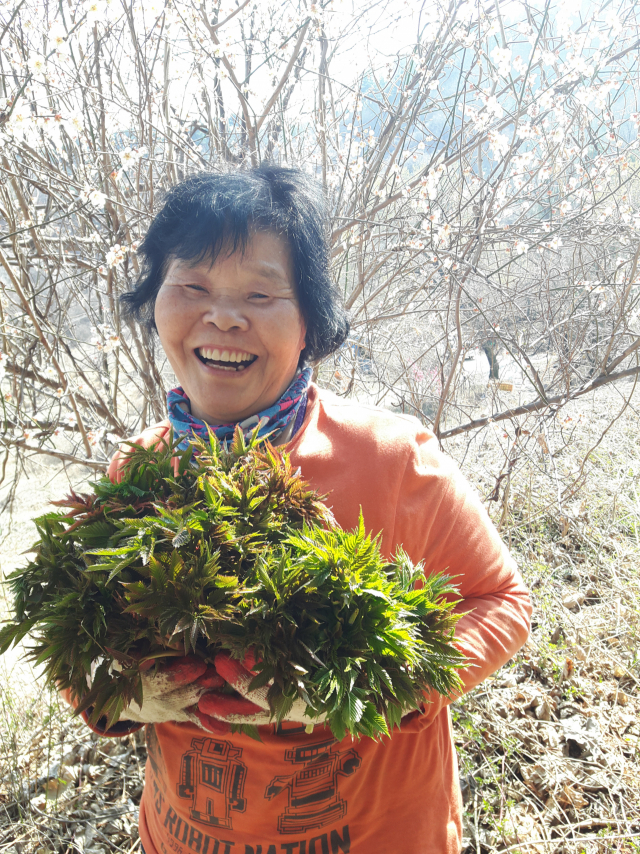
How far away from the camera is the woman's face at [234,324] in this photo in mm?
1406

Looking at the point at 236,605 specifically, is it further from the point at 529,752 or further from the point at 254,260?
the point at 529,752

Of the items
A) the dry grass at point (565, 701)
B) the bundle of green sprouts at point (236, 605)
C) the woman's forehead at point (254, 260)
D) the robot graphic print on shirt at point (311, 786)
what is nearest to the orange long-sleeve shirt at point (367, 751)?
the robot graphic print on shirt at point (311, 786)

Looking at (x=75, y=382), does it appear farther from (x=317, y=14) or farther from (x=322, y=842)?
(x=322, y=842)

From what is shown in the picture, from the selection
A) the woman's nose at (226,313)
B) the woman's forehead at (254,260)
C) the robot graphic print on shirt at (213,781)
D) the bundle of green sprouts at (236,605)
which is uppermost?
the woman's forehead at (254,260)

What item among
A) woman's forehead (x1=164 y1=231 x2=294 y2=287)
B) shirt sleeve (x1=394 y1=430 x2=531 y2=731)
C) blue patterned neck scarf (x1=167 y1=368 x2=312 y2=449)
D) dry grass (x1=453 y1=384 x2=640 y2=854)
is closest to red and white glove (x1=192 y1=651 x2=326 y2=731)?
shirt sleeve (x1=394 y1=430 x2=531 y2=731)

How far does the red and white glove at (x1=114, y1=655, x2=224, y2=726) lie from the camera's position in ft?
3.08

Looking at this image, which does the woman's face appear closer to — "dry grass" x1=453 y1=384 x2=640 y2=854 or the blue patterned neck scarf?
the blue patterned neck scarf

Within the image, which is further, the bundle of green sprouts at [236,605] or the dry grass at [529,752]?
the dry grass at [529,752]

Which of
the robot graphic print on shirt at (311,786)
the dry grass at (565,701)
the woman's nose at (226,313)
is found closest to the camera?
the robot graphic print on shirt at (311,786)

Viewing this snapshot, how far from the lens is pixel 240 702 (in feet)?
3.24

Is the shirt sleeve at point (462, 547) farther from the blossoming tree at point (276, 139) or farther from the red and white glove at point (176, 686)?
the blossoming tree at point (276, 139)

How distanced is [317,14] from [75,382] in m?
2.46

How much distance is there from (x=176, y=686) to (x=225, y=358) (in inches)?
30.8

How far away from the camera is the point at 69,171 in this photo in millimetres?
3521
